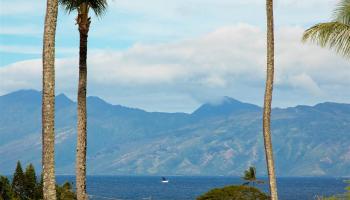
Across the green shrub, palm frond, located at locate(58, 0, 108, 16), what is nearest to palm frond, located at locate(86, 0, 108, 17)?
palm frond, located at locate(58, 0, 108, 16)

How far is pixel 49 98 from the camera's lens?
56.3ft

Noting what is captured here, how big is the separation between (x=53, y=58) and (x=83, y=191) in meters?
8.31

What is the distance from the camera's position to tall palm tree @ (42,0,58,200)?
661 inches

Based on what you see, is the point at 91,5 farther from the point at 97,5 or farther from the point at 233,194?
the point at 233,194

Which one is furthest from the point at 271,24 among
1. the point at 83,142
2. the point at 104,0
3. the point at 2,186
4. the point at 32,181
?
the point at 32,181

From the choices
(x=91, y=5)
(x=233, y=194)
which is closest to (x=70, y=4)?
(x=91, y=5)

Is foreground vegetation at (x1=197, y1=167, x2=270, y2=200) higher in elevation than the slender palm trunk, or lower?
lower

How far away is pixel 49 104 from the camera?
17.1 meters

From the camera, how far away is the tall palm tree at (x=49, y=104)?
16.8 metres

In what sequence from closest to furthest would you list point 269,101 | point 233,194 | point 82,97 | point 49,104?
point 49,104 < point 82,97 < point 269,101 < point 233,194

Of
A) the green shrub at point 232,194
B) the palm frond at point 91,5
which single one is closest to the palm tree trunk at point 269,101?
the palm frond at point 91,5

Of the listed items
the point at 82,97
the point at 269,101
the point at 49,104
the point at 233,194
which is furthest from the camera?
the point at 233,194

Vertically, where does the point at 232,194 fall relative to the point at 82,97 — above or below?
below

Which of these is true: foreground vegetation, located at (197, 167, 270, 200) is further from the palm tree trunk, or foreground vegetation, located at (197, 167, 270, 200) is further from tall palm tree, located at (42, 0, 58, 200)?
tall palm tree, located at (42, 0, 58, 200)
